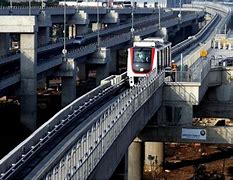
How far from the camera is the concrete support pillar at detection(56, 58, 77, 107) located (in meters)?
56.1

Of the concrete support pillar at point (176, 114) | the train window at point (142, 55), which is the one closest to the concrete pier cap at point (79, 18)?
the train window at point (142, 55)

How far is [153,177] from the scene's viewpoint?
40688 millimetres

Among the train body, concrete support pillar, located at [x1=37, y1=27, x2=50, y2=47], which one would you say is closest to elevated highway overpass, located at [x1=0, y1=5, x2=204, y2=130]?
concrete support pillar, located at [x1=37, y1=27, x2=50, y2=47]

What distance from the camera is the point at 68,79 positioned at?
185 feet

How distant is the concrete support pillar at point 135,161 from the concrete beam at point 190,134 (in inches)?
28.5

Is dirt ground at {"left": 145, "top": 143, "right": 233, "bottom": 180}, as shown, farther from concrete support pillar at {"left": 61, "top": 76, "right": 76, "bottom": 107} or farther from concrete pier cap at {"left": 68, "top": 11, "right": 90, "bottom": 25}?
concrete pier cap at {"left": 68, "top": 11, "right": 90, "bottom": 25}

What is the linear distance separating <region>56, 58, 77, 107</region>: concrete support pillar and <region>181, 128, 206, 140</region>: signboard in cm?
2041

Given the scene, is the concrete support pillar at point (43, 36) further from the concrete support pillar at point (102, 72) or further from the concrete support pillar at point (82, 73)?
the concrete support pillar at point (102, 72)

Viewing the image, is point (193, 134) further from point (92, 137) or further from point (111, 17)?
point (111, 17)

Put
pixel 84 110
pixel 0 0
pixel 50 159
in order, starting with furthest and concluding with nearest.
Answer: pixel 0 0 < pixel 84 110 < pixel 50 159

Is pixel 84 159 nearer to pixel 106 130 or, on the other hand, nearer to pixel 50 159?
pixel 50 159

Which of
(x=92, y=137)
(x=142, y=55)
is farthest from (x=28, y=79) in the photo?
(x=92, y=137)

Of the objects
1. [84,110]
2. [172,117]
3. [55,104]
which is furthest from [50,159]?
[55,104]

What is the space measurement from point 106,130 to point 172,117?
17376mm
